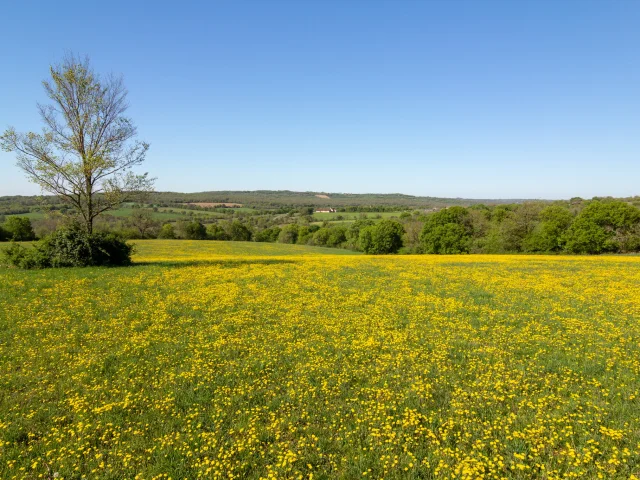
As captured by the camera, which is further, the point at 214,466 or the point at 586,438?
the point at 586,438

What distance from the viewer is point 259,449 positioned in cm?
579

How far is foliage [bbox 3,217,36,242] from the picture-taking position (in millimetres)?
56469

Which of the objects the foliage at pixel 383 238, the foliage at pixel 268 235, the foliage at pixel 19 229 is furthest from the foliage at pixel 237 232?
the foliage at pixel 19 229

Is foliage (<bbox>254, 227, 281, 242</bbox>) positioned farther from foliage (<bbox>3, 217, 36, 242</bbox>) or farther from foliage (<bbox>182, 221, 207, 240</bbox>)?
foliage (<bbox>3, 217, 36, 242</bbox>)

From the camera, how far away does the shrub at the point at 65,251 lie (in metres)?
22.3

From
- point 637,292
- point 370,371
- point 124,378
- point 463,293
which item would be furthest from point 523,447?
point 637,292

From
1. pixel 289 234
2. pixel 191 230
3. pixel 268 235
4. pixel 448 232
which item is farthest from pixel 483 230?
pixel 191 230

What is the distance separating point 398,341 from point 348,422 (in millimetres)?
4676

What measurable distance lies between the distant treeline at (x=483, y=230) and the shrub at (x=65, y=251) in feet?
96.5

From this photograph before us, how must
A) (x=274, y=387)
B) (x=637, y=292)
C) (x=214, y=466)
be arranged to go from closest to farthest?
1. (x=214, y=466)
2. (x=274, y=387)
3. (x=637, y=292)

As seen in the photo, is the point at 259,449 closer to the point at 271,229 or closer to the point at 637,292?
the point at 637,292

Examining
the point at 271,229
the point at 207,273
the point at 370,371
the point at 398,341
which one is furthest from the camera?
the point at 271,229

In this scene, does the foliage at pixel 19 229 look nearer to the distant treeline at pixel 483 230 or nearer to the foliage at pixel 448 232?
the distant treeline at pixel 483 230

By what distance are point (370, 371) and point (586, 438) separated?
4407mm
